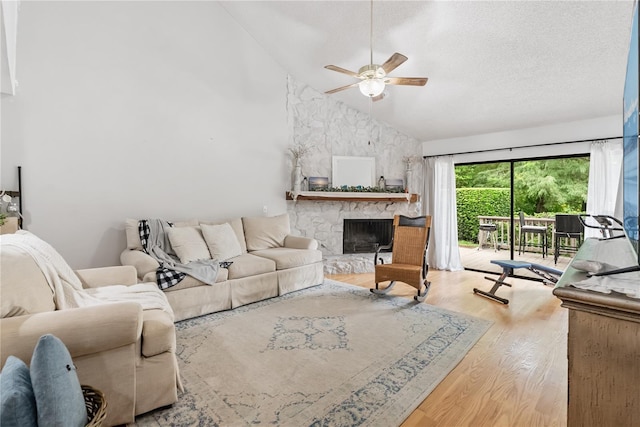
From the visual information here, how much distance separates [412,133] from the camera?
18.2 feet

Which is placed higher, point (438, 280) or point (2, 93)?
point (2, 93)

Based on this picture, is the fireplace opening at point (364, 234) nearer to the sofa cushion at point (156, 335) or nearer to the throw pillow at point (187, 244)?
the throw pillow at point (187, 244)

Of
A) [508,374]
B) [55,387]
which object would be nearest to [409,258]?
[508,374]

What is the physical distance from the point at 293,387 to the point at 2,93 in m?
3.72

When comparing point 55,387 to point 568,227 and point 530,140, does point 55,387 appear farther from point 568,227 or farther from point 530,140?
point 568,227

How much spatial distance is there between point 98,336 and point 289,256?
8.14 ft

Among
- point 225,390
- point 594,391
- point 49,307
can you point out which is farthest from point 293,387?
point 594,391

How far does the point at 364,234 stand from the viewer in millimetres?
5531

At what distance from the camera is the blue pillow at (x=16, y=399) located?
0.96m

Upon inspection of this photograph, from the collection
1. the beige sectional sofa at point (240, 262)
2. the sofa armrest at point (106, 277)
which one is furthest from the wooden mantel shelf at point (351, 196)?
the sofa armrest at point (106, 277)

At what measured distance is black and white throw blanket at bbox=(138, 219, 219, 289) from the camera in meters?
2.84

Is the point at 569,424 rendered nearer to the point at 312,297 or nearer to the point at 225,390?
the point at 225,390

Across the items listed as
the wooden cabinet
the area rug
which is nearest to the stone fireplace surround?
the area rug

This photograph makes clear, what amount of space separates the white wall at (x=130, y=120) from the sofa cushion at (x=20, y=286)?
2.10 m
